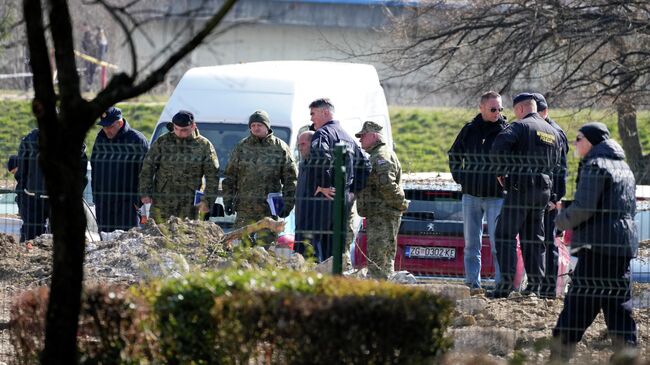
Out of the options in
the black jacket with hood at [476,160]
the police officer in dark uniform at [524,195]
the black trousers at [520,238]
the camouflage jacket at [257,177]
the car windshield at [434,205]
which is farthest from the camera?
the car windshield at [434,205]

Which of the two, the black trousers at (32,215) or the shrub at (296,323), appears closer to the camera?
the shrub at (296,323)

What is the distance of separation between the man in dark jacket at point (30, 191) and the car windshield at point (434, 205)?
124 inches

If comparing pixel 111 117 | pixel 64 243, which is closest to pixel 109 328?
pixel 64 243

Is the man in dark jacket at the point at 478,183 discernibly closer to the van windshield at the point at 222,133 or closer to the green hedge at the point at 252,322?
the van windshield at the point at 222,133

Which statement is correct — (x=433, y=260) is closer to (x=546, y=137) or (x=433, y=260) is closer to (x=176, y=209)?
(x=546, y=137)

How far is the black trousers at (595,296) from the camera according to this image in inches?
340

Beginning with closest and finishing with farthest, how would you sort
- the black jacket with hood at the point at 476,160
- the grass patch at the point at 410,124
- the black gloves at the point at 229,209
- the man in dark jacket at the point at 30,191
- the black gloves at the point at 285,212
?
the black jacket with hood at the point at 476,160, the man in dark jacket at the point at 30,191, the black gloves at the point at 229,209, the black gloves at the point at 285,212, the grass patch at the point at 410,124

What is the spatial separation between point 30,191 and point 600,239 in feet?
16.5

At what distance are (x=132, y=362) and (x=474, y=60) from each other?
11.6m

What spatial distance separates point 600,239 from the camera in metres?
8.54

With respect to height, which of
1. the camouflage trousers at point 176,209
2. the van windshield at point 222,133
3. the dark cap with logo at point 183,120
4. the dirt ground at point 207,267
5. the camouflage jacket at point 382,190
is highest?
the dark cap with logo at point 183,120

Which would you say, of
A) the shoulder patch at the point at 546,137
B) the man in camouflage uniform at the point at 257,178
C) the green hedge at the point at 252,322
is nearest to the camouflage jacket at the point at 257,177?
the man in camouflage uniform at the point at 257,178

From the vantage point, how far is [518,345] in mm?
9070

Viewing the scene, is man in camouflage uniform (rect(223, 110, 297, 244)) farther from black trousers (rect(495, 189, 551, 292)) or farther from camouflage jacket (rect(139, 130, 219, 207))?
black trousers (rect(495, 189, 551, 292))
